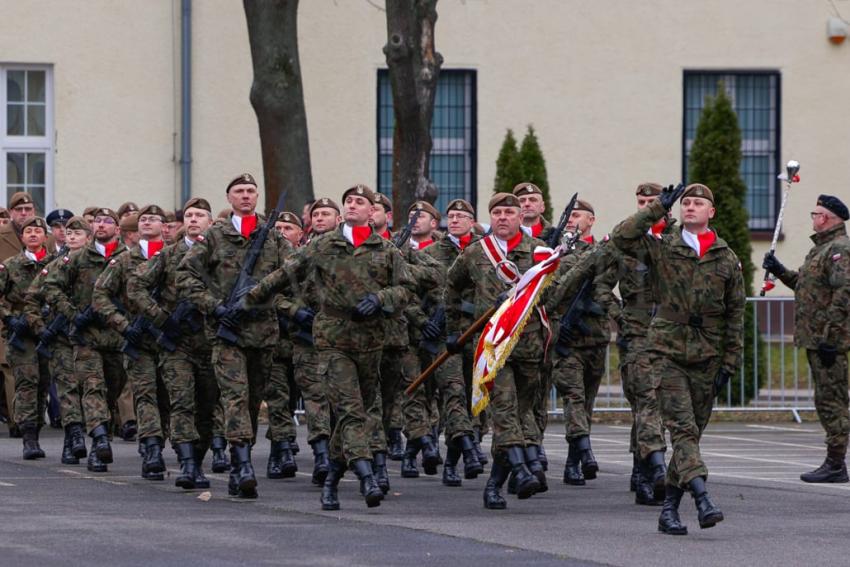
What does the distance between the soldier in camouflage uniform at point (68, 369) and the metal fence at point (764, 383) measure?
667 cm

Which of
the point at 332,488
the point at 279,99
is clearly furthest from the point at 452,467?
the point at 279,99

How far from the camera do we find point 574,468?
1525 centimetres

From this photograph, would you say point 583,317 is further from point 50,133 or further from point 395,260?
point 50,133

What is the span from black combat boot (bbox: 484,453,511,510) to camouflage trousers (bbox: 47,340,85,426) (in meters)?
4.22

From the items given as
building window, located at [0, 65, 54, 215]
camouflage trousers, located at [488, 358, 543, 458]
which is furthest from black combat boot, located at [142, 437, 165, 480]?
building window, located at [0, 65, 54, 215]

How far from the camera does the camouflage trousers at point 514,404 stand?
1313cm

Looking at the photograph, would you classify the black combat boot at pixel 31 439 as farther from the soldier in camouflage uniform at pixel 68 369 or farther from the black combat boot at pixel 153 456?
the black combat boot at pixel 153 456

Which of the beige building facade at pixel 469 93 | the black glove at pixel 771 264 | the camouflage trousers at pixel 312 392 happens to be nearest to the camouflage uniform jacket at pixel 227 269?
the camouflage trousers at pixel 312 392

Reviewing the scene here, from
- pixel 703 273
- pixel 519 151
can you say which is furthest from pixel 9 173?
pixel 703 273

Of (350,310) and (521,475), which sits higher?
(350,310)

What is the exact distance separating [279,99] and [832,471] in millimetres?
10470

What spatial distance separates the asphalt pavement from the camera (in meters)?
11.0

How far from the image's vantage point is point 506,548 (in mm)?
11320

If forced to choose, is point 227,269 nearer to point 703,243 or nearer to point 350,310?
point 350,310
